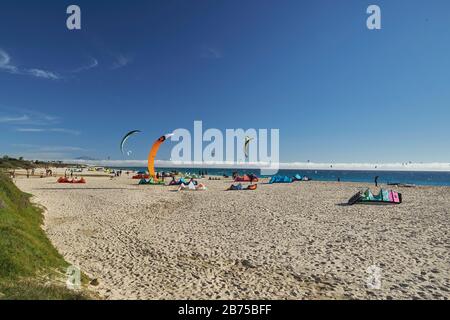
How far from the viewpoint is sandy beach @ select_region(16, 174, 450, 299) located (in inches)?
262

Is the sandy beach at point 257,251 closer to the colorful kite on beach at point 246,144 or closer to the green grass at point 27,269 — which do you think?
the green grass at point 27,269

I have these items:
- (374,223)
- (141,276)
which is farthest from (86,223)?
(374,223)

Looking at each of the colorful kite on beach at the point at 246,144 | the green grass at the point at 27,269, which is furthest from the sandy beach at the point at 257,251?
the colorful kite on beach at the point at 246,144

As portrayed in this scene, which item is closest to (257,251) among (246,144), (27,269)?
(27,269)

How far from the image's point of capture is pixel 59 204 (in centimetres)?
1866

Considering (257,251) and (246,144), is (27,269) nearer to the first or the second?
(257,251)

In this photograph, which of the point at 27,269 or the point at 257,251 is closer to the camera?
the point at 27,269

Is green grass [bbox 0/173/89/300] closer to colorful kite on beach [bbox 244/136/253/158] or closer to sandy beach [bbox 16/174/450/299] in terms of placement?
sandy beach [bbox 16/174/450/299]

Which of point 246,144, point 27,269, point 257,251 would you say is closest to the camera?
point 27,269

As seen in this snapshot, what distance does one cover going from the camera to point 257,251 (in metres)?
9.62

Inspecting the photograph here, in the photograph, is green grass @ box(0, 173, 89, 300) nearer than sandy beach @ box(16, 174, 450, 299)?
Yes

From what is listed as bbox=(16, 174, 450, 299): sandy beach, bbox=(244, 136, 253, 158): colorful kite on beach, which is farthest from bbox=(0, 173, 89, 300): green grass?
bbox=(244, 136, 253, 158): colorful kite on beach

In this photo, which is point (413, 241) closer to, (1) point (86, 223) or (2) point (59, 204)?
(1) point (86, 223)

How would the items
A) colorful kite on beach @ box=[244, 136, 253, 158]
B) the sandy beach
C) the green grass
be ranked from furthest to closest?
colorful kite on beach @ box=[244, 136, 253, 158] < the sandy beach < the green grass
